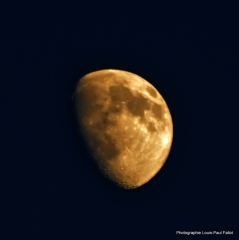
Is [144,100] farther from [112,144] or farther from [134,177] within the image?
[134,177]

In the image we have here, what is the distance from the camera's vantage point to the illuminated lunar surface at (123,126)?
6801mm

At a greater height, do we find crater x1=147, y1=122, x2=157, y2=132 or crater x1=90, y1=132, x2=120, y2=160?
crater x1=147, y1=122, x2=157, y2=132

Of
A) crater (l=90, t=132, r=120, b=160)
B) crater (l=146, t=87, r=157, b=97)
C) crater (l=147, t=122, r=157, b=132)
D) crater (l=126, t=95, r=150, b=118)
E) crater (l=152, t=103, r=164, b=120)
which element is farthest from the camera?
crater (l=146, t=87, r=157, b=97)

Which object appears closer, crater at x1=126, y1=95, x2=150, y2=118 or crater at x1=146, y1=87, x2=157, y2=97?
crater at x1=126, y1=95, x2=150, y2=118

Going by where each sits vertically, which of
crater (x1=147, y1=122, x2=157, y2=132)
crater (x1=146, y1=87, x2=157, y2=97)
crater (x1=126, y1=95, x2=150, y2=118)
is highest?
crater (x1=146, y1=87, x2=157, y2=97)

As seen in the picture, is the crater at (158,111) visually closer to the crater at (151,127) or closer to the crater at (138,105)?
the crater at (138,105)

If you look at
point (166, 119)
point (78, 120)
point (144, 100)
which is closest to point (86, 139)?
point (78, 120)

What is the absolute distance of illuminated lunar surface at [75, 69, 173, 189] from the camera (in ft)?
22.3

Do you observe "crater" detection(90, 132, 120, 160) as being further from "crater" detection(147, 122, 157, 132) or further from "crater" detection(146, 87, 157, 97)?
"crater" detection(146, 87, 157, 97)

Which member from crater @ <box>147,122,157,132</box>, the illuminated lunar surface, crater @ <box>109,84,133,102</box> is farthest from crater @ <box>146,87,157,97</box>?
crater @ <box>147,122,157,132</box>

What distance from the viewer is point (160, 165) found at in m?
7.73

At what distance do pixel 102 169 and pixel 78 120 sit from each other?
5.10ft

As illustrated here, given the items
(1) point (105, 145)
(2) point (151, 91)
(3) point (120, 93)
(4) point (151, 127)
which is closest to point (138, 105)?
(3) point (120, 93)

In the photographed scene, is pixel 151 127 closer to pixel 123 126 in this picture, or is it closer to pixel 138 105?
pixel 138 105
